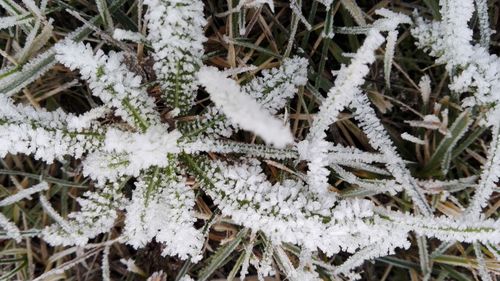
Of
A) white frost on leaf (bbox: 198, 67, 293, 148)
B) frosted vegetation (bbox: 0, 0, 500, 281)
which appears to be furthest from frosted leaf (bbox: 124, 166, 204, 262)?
white frost on leaf (bbox: 198, 67, 293, 148)

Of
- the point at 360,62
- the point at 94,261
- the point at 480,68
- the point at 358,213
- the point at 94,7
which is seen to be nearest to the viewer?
the point at 360,62

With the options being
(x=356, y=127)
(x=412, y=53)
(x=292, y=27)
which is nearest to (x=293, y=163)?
(x=356, y=127)

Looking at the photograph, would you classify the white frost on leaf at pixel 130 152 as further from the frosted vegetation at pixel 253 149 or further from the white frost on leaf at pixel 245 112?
the white frost on leaf at pixel 245 112

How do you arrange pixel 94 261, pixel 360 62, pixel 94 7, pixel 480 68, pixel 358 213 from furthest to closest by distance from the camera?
1. pixel 94 261
2. pixel 94 7
3. pixel 480 68
4. pixel 358 213
5. pixel 360 62

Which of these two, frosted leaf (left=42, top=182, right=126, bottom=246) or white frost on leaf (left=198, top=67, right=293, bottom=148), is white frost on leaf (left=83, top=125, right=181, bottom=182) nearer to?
frosted leaf (left=42, top=182, right=126, bottom=246)

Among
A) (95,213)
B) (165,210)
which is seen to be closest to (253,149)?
(165,210)

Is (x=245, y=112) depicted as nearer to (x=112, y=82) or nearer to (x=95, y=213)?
(x=112, y=82)

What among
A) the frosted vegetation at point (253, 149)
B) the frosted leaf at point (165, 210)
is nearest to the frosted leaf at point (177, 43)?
the frosted vegetation at point (253, 149)

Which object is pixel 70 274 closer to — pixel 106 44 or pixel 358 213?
pixel 106 44
